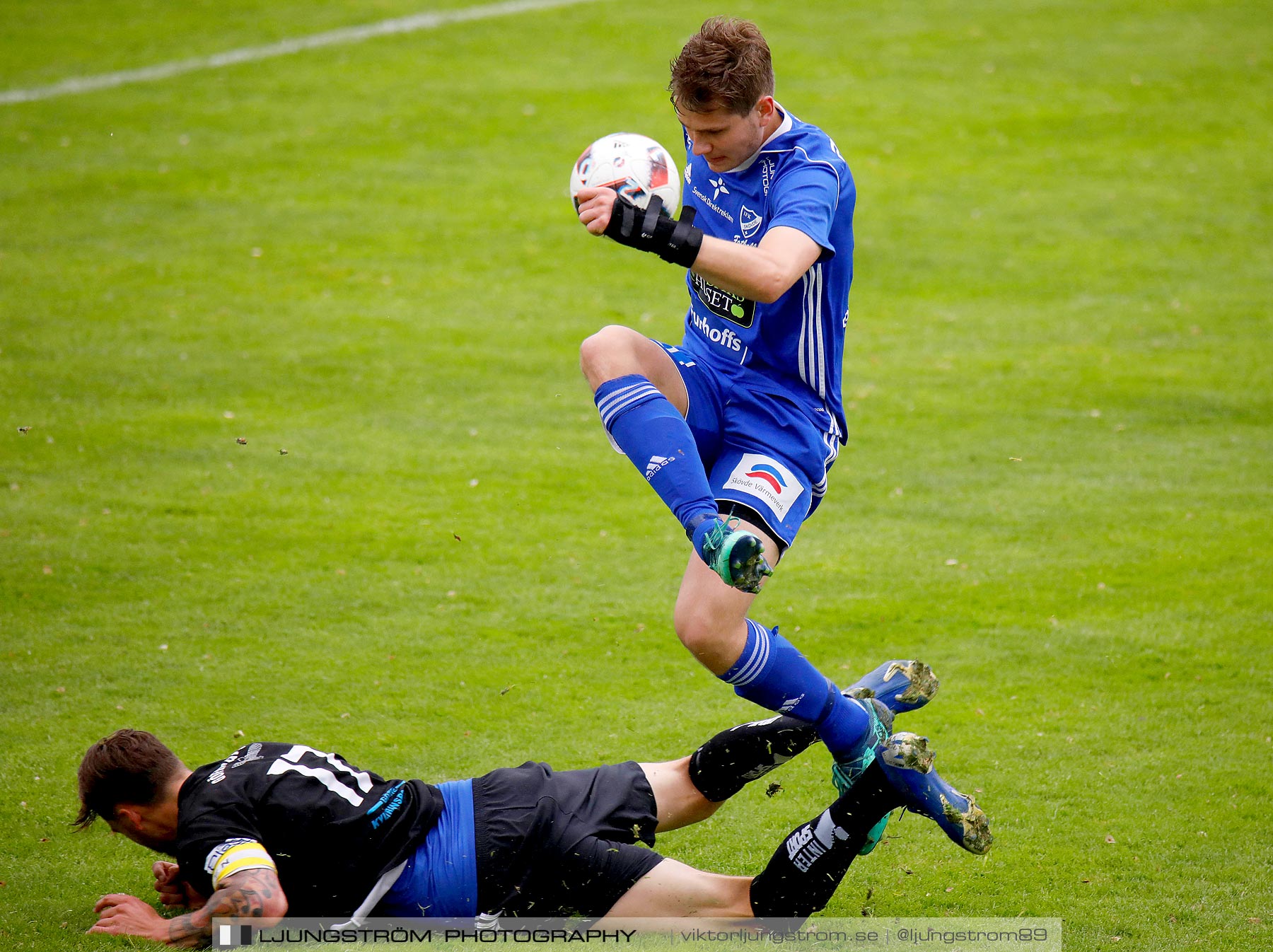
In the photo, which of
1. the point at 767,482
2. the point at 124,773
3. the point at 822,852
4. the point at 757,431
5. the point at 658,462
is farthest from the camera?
the point at 757,431

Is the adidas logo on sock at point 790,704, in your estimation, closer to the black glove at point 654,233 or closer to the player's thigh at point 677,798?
the player's thigh at point 677,798

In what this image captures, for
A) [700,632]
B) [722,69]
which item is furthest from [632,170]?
[700,632]

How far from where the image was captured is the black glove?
406cm

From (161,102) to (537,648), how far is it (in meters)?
13.0

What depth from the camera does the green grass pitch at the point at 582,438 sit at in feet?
19.2

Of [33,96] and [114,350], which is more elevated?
[33,96]

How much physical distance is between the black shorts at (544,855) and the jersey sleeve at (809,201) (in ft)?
7.47

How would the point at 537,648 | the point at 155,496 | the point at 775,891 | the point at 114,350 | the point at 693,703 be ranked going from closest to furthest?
the point at 775,891
the point at 693,703
the point at 537,648
the point at 155,496
the point at 114,350

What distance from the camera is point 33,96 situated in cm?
1697

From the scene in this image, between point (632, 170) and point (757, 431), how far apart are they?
1119mm

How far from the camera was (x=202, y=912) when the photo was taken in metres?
4.00

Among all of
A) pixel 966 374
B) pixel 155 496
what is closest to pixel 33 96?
pixel 155 496

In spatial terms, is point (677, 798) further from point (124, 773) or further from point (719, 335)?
point (124, 773)

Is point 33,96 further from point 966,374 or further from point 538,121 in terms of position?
point 966,374
